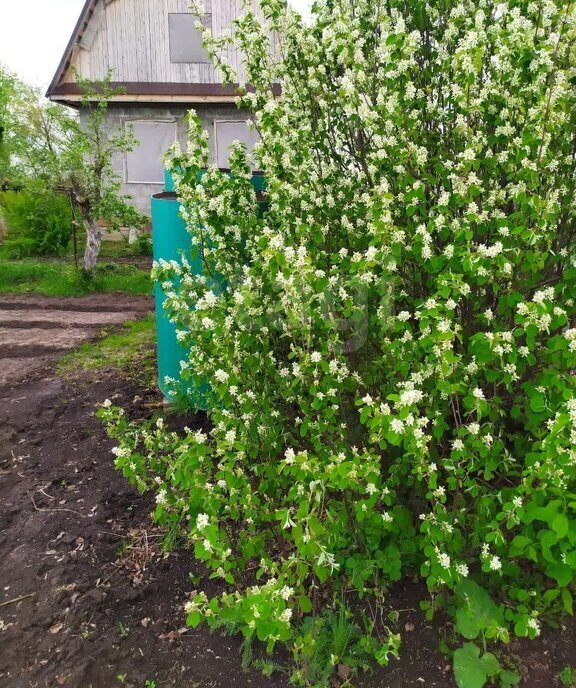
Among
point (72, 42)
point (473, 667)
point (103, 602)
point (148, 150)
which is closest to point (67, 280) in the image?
point (148, 150)

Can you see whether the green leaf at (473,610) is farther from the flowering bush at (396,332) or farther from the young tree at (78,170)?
the young tree at (78,170)

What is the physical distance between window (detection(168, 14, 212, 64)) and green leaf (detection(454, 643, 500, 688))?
49.1ft

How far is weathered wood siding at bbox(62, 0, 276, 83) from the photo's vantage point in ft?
48.9

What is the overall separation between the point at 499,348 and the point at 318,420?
86cm

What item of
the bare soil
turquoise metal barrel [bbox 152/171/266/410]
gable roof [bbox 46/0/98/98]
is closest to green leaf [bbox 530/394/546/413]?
the bare soil

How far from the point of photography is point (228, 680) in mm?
2756

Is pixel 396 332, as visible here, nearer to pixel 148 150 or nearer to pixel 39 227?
pixel 39 227

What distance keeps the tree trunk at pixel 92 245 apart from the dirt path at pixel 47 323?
70cm

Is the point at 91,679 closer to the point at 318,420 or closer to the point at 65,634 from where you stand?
the point at 65,634

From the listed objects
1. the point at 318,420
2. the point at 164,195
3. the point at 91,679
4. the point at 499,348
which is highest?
the point at 164,195

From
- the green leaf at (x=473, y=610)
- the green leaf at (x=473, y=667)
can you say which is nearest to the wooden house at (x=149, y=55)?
the green leaf at (x=473, y=610)

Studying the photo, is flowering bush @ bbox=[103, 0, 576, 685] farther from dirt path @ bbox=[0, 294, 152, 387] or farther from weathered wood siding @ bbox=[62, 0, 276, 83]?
weathered wood siding @ bbox=[62, 0, 276, 83]

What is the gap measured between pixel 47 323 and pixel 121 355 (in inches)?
104

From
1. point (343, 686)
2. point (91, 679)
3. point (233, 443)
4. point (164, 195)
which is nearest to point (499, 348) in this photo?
point (233, 443)
